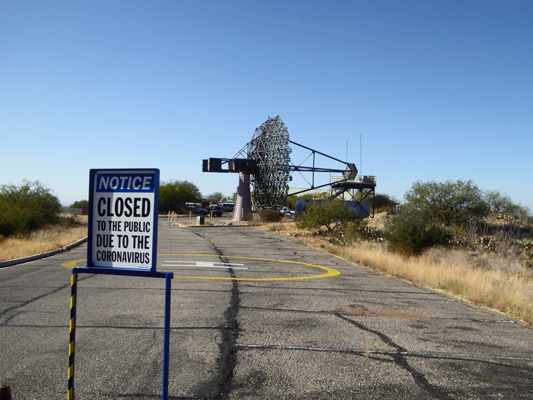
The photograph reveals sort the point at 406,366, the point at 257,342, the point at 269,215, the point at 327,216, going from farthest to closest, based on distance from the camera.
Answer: the point at 269,215 → the point at 327,216 → the point at 257,342 → the point at 406,366

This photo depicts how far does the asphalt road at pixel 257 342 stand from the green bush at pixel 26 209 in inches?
781

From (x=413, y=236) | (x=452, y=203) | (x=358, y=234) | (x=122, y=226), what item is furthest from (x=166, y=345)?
(x=452, y=203)

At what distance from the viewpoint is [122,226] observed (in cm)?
454

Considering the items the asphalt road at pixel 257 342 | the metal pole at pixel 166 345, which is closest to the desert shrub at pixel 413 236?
the asphalt road at pixel 257 342

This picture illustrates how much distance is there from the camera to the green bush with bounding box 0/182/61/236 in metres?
30.2

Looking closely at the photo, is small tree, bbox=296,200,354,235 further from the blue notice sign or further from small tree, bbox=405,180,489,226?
the blue notice sign

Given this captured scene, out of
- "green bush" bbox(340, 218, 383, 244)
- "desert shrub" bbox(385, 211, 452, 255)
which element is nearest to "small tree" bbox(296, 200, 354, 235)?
"green bush" bbox(340, 218, 383, 244)

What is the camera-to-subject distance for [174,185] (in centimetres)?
8894

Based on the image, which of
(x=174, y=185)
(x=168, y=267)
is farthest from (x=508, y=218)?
(x=174, y=185)

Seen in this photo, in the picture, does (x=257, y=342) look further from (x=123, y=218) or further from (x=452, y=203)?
(x=452, y=203)

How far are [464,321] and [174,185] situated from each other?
82.5 metres

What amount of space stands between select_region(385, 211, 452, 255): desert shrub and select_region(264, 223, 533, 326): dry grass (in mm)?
795

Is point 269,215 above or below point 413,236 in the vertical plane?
above

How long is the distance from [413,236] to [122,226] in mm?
19746
